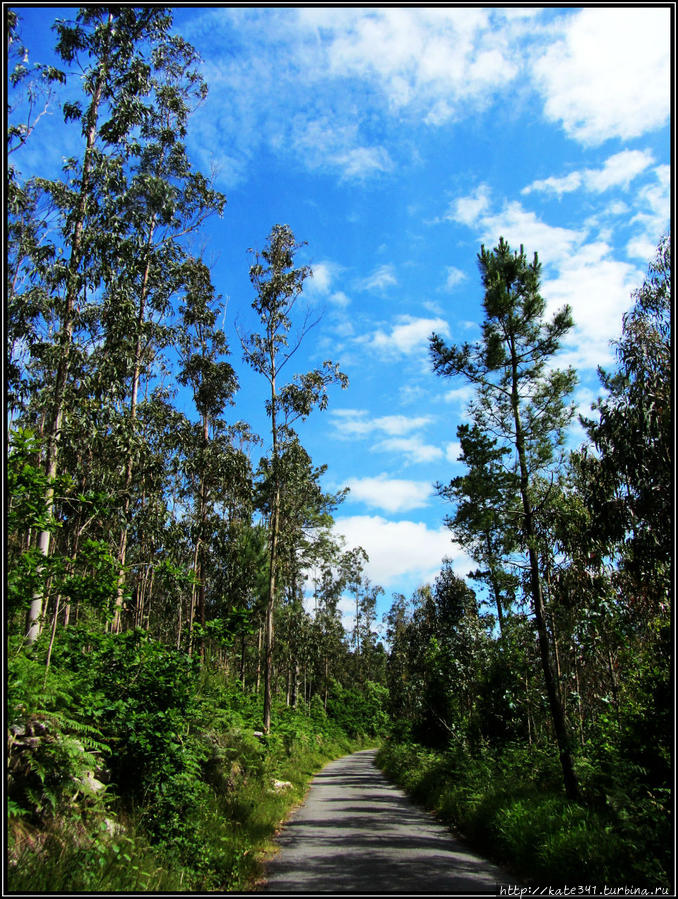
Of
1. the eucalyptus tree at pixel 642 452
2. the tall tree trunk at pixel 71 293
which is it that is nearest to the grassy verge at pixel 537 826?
the eucalyptus tree at pixel 642 452

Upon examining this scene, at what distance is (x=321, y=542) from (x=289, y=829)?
16337 mm

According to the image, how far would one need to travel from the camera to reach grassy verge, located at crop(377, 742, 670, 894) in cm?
537

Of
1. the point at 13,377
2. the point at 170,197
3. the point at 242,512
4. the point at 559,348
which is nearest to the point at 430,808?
the point at 559,348

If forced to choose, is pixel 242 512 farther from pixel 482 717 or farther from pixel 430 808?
pixel 430 808

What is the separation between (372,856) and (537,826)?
7.53ft

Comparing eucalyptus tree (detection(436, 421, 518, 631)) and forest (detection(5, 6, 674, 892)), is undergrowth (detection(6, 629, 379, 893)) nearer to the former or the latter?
forest (detection(5, 6, 674, 892))

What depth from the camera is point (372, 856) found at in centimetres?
711

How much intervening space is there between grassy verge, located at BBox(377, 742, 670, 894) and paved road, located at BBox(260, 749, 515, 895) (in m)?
0.42

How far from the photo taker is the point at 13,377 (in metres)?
12.0

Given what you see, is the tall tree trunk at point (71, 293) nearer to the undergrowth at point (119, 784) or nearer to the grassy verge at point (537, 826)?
the undergrowth at point (119, 784)

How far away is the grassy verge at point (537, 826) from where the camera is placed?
17.6 feet

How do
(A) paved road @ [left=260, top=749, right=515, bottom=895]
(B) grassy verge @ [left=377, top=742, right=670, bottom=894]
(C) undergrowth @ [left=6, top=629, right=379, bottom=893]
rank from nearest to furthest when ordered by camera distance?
(C) undergrowth @ [left=6, top=629, right=379, bottom=893], (B) grassy verge @ [left=377, top=742, right=670, bottom=894], (A) paved road @ [left=260, top=749, right=515, bottom=895]

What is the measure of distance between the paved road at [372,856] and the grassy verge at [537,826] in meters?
0.42

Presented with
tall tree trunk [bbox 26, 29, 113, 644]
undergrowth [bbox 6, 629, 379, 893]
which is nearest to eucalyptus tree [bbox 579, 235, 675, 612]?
undergrowth [bbox 6, 629, 379, 893]
